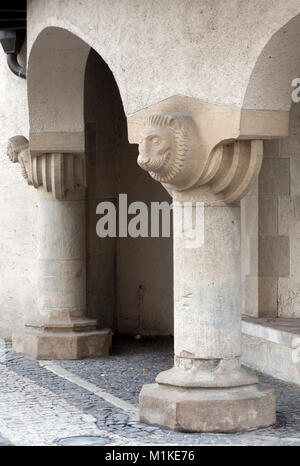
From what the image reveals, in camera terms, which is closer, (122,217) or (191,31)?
(191,31)

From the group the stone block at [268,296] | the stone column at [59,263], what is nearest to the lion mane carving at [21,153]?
the stone column at [59,263]

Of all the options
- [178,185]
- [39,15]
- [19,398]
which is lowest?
[19,398]

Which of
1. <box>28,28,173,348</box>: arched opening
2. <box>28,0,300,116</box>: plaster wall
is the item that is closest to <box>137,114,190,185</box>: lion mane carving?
<box>28,0,300,116</box>: plaster wall

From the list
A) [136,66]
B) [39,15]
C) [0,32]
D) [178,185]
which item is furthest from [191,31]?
[0,32]

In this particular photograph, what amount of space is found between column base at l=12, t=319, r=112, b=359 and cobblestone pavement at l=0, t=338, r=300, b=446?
12cm

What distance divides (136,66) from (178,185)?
0.89 metres

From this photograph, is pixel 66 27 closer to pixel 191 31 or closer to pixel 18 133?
pixel 191 31

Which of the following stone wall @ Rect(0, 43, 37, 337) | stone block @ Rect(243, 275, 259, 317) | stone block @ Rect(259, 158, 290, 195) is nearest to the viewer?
stone block @ Rect(259, 158, 290, 195)

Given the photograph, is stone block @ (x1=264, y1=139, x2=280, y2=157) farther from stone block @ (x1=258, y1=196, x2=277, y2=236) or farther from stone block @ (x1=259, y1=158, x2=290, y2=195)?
stone block @ (x1=258, y1=196, x2=277, y2=236)

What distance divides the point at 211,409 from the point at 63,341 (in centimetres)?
319

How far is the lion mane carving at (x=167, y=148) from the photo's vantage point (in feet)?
20.4

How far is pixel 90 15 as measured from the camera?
7082 millimetres

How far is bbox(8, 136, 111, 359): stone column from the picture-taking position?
9.20 metres

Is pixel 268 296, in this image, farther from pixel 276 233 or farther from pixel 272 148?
pixel 272 148
